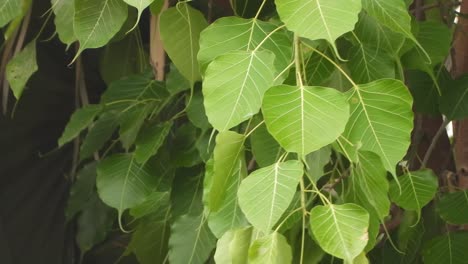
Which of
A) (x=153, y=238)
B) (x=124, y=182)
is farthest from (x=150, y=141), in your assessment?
(x=153, y=238)

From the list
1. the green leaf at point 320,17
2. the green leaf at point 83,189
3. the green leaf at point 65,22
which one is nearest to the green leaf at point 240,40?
the green leaf at point 320,17

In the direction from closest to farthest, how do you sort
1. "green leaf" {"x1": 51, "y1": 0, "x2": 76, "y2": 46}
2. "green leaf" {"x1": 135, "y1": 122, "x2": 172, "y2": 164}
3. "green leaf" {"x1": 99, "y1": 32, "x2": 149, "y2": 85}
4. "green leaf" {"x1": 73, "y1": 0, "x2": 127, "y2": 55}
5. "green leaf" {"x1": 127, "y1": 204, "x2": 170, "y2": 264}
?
1. "green leaf" {"x1": 73, "y1": 0, "x2": 127, "y2": 55}
2. "green leaf" {"x1": 51, "y1": 0, "x2": 76, "y2": 46}
3. "green leaf" {"x1": 135, "y1": 122, "x2": 172, "y2": 164}
4. "green leaf" {"x1": 127, "y1": 204, "x2": 170, "y2": 264}
5. "green leaf" {"x1": 99, "y1": 32, "x2": 149, "y2": 85}

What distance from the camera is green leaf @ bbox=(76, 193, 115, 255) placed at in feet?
4.71

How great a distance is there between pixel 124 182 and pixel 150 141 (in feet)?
0.22

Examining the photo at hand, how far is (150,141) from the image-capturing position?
3.87ft

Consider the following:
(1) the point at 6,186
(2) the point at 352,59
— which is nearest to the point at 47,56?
(1) the point at 6,186

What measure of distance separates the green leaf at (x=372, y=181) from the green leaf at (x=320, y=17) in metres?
0.15

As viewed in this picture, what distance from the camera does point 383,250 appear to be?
1346mm

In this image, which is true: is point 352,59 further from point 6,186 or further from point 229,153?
point 6,186

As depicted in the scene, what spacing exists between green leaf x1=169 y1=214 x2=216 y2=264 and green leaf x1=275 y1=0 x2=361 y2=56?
419mm

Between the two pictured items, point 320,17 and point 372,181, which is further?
point 372,181

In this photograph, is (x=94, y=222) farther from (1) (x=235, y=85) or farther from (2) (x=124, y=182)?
(1) (x=235, y=85)

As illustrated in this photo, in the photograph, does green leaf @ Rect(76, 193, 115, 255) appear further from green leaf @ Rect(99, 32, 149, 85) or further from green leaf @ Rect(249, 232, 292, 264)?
green leaf @ Rect(249, 232, 292, 264)

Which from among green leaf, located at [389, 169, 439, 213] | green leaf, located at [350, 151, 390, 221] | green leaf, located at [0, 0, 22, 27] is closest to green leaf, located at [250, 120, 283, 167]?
green leaf, located at [350, 151, 390, 221]
